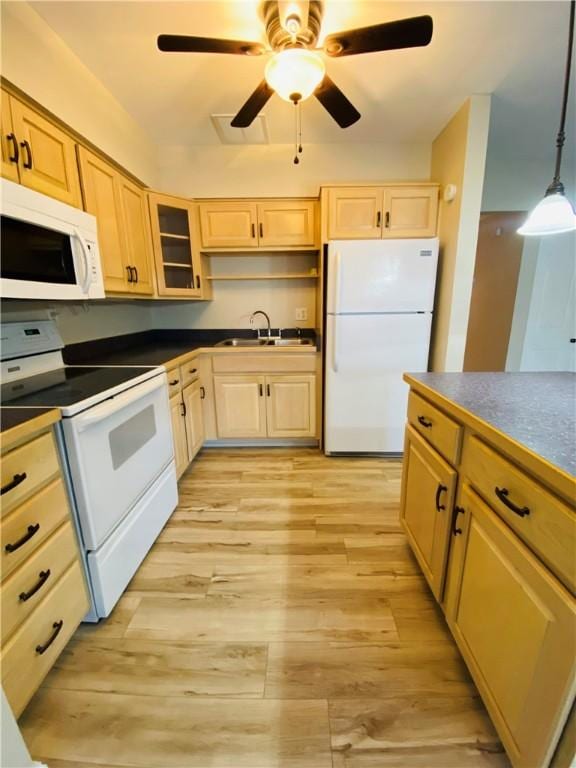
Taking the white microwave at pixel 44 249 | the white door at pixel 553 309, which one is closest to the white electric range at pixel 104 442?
the white microwave at pixel 44 249

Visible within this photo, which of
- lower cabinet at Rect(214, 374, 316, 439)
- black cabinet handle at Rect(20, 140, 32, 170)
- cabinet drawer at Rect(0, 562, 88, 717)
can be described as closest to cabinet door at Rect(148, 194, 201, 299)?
lower cabinet at Rect(214, 374, 316, 439)

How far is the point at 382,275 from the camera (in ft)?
7.49

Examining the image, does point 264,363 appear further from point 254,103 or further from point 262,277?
point 254,103

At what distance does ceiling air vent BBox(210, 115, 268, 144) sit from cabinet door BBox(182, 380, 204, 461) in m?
1.92

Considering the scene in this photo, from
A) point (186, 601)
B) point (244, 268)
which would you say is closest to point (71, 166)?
point (244, 268)

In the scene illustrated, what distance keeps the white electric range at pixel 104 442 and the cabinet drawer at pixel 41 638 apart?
82 millimetres

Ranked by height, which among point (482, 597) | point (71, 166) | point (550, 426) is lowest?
point (482, 597)

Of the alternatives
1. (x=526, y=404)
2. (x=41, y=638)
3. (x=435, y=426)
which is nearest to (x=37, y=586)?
(x=41, y=638)

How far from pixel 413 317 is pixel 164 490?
2060mm

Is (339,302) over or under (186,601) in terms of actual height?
over

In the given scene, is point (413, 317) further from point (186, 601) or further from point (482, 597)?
point (186, 601)

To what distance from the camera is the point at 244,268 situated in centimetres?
297

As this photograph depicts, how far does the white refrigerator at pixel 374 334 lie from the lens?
226 centimetres

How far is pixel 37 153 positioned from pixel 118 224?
62 centimetres
